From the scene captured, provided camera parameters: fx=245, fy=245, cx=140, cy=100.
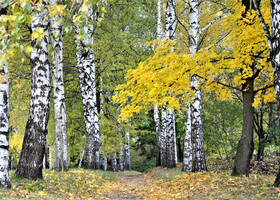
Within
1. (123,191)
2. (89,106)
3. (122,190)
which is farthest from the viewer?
(89,106)

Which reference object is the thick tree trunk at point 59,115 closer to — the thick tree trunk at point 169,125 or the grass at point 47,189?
the grass at point 47,189

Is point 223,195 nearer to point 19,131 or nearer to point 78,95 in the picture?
point 78,95

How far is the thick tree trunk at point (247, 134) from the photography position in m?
7.73

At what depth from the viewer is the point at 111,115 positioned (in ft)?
55.7

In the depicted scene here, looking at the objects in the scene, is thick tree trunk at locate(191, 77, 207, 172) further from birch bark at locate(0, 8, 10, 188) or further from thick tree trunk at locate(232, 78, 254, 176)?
birch bark at locate(0, 8, 10, 188)

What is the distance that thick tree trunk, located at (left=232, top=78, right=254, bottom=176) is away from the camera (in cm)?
773

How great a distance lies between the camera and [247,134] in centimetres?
771

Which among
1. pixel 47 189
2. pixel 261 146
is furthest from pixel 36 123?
pixel 261 146

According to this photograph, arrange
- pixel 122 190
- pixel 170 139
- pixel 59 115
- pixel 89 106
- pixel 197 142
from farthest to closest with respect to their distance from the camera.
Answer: pixel 170 139
pixel 89 106
pixel 59 115
pixel 197 142
pixel 122 190

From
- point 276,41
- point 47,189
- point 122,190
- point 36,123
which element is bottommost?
point 122,190

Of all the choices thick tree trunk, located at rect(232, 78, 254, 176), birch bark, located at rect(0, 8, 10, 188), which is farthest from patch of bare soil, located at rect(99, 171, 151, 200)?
thick tree trunk, located at rect(232, 78, 254, 176)

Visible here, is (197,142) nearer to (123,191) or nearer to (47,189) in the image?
(123,191)

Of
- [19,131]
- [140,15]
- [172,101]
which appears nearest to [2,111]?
[172,101]

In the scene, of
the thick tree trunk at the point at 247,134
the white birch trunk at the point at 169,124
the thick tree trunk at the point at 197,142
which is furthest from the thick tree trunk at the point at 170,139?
the thick tree trunk at the point at 247,134
